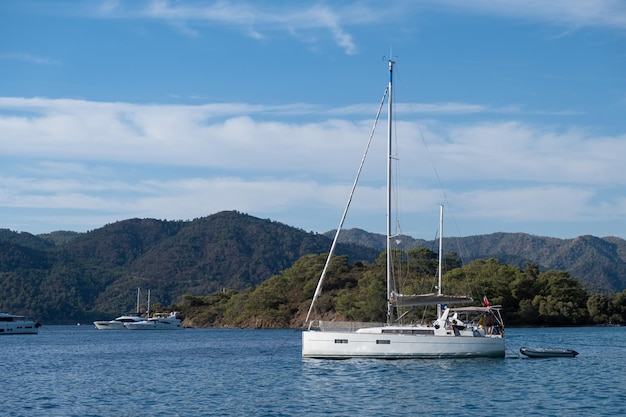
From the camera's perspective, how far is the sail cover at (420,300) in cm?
5547

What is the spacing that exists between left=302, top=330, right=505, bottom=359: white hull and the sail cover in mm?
2993

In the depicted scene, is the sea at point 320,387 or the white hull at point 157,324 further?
the white hull at point 157,324

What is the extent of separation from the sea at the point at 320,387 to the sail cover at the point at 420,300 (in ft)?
13.1

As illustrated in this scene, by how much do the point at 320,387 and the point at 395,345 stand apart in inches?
427

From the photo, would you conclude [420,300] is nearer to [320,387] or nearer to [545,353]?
[545,353]

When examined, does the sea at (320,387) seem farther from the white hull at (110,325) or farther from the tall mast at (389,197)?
the white hull at (110,325)

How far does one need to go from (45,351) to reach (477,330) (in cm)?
5108

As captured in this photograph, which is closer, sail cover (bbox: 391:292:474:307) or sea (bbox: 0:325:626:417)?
sea (bbox: 0:325:626:417)

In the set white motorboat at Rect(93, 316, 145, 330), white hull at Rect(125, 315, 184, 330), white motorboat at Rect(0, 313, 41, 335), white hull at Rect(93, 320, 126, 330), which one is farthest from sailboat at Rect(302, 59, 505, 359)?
white hull at Rect(93, 320, 126, 330)

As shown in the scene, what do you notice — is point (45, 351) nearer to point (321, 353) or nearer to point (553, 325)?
point (321, 353)

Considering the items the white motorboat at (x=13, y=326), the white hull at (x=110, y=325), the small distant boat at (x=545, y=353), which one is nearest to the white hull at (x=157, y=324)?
the white hull at (x=110, y=325)

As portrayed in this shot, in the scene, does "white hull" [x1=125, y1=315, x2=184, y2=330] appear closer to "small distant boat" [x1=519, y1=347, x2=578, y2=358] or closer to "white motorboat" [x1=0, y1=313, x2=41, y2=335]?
"white motorboat" [x1=0, y1=313, x2=41, y2=335]

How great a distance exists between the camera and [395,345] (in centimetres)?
5322

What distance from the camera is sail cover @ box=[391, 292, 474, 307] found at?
2184 inches
